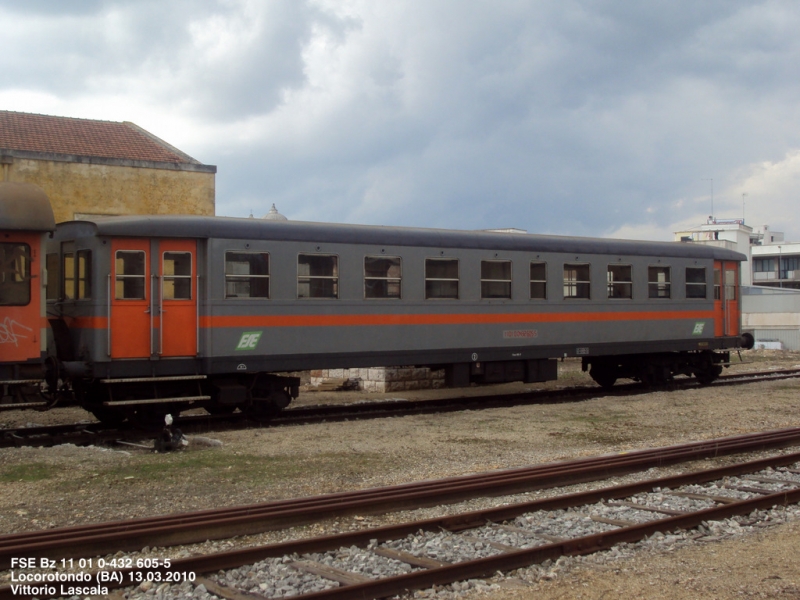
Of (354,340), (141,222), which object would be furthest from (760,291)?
(141,222)

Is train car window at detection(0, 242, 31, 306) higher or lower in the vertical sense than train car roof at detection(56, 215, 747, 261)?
lower

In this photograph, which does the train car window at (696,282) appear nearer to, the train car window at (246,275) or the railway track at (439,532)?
the railway track at (439,532)

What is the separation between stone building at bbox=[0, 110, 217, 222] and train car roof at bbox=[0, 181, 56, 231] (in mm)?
11916

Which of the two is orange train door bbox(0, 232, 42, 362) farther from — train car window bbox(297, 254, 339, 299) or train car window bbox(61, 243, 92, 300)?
train car window bbox(297, 254, 339, 299)

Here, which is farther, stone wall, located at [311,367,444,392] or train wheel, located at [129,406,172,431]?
stone wall, located at [311,367,444,392]

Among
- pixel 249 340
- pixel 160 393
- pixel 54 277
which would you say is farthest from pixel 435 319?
pixel 54 277

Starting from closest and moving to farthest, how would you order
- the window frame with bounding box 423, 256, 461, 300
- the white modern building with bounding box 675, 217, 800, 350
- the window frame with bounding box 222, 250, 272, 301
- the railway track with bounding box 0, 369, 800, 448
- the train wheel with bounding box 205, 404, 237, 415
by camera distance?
1. the railway track with bounding box 0, 369, 800, 448
2. the window frame with bounding box 222, 250, 272, 301
3. the train wheel with bounding box 205, 404, 237, 415
4. the window frame with bounding box 423, 256, 461, 300
5. the white modern building with bounding box 675, 217, 800, 350

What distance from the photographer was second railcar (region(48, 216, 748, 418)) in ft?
41.5

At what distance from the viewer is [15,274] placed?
11781mm

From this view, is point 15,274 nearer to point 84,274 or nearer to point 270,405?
point 84,274

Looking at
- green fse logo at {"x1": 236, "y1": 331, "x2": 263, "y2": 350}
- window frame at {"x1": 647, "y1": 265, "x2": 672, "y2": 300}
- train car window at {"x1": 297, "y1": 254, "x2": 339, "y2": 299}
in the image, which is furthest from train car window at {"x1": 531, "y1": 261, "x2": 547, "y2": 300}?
green fse logo at {"x1": 236, "y1": 331, "x2": 263, "y2": 350}

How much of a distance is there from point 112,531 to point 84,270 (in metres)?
6.97

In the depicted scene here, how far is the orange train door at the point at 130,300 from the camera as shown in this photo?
12.5 metres

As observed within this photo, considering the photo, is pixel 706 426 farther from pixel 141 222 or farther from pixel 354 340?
pixel 141 222
